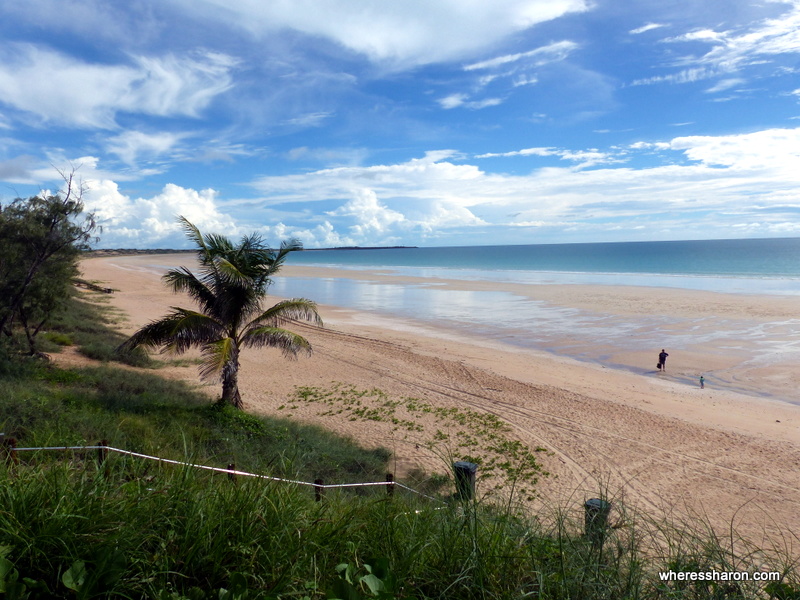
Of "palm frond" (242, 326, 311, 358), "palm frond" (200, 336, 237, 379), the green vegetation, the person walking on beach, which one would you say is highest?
"palm frond" (242, 326, 311, 358)

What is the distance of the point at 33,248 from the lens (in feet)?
44.5

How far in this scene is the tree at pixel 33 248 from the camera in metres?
13.3

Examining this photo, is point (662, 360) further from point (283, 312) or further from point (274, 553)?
point (274, 553)

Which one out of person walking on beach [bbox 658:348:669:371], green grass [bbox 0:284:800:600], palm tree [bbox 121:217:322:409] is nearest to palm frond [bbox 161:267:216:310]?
palm tree [bbox 121:217:322:409]

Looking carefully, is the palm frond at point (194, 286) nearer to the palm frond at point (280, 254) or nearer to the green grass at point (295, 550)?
the palm frond at point (280, 254)

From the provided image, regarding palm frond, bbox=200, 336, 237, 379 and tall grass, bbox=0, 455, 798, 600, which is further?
palm frond, bbox=200, 336, 237, 379

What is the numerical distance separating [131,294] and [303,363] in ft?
94.6

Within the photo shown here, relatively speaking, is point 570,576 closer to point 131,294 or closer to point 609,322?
point 609,322

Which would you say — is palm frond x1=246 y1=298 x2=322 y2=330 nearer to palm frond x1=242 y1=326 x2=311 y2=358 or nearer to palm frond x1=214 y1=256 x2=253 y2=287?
palm frond x1=242 y1=326 x2=311 y2=358

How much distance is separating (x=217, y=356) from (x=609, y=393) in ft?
40.8

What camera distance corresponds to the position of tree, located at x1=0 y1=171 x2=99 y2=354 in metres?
13.3

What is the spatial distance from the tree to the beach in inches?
118

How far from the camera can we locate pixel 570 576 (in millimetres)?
2805

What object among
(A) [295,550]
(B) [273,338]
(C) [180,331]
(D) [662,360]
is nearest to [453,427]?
(B) [273,338]
